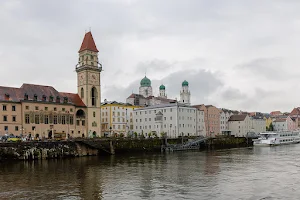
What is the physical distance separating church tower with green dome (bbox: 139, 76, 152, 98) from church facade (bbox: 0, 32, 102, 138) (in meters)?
78.1

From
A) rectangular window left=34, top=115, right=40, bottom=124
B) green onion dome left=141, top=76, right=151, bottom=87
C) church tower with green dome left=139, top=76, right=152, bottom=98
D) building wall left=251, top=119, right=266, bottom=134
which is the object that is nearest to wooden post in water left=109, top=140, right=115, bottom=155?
rectangular window left=34, top=115, right=40, bottom=124

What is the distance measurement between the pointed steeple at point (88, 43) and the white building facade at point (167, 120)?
33.2 m

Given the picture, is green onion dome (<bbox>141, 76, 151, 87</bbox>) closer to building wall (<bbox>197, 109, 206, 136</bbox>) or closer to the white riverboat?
building wall (<bbox>197, 109, 206, 136</bbox>)

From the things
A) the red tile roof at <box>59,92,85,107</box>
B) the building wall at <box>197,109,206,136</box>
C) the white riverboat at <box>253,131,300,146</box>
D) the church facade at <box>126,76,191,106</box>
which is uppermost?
the church facade at <box>126,76,191,106</box>

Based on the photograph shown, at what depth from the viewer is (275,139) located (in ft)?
384

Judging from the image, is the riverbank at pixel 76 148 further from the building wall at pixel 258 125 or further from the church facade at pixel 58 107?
the building wall at pixel 258 125

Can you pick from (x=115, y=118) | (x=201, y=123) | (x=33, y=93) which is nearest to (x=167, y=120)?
(x=115, y=118)

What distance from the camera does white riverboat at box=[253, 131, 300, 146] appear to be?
11438 cm

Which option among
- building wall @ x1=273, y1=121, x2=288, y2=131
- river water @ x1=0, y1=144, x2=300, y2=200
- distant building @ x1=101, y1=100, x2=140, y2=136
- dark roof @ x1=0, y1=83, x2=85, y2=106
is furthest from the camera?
building wall @ x1=273, y1=121, x2=288, y2=131

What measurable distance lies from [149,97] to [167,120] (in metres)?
45.7

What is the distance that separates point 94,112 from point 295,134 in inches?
3599

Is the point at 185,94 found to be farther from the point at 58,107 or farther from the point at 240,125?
the point at 58,107

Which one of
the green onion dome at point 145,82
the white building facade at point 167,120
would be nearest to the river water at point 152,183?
the white building facade at point 167,120

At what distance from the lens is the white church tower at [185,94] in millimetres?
184250
